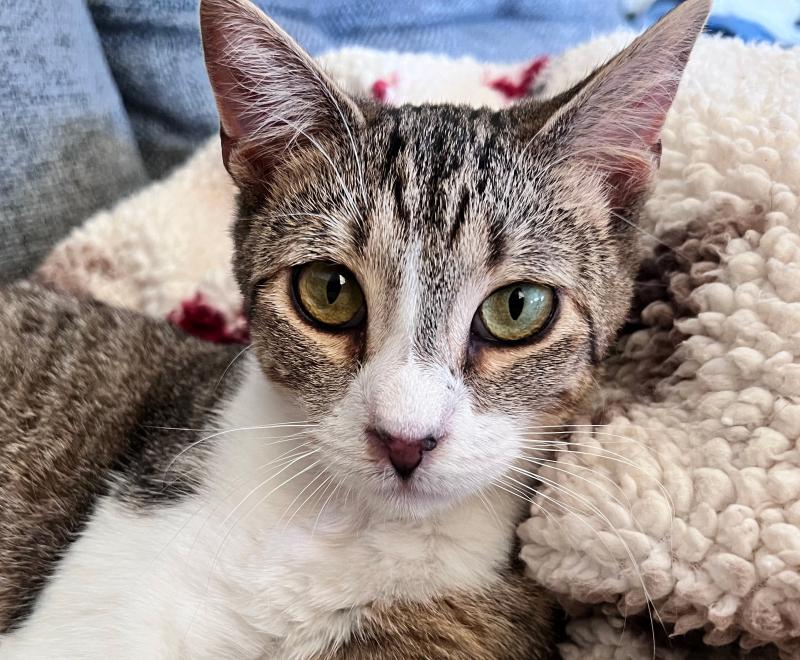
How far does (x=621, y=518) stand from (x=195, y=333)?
1.23 meters

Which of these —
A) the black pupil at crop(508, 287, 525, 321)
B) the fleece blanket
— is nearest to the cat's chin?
the fleece blanket

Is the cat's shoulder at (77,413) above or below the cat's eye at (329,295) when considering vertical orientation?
below

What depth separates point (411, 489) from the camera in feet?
2.94

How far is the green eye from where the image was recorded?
948 mm

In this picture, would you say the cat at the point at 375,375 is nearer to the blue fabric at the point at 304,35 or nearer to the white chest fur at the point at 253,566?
the white chest fur at the point at 253,566

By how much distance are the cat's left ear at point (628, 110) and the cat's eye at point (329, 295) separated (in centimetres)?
35

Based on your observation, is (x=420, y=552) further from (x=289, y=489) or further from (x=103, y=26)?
(x=103, y=26)

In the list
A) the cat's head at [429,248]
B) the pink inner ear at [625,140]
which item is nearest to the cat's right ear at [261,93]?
the cat's head at [429,248]

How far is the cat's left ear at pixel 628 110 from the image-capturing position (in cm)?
95

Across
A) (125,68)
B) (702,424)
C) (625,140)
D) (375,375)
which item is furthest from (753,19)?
(375,375)

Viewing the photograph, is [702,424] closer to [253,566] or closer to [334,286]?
[334,286]

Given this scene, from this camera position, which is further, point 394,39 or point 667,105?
point 394,39

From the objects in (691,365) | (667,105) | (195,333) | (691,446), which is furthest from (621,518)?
(195,333)

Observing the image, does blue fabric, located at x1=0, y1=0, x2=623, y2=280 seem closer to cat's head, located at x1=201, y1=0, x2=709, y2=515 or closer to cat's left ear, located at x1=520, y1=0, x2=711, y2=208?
cat's head, located at x1=201, y1=0, x2=709, y2=515
